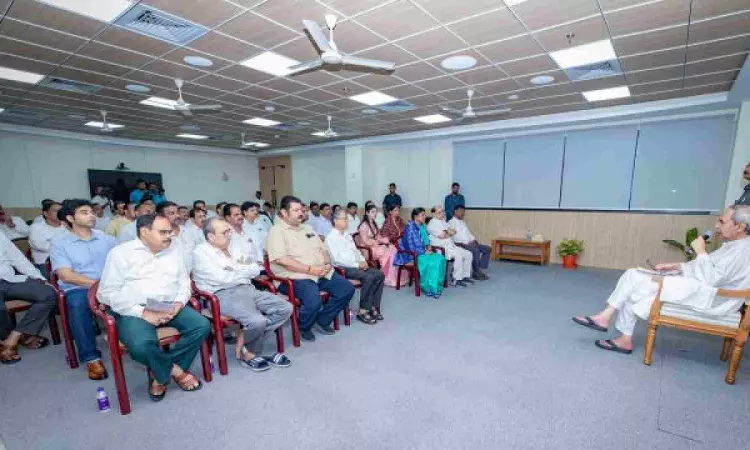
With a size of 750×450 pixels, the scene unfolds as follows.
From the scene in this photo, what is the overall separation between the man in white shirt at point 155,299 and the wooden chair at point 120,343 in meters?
0.05

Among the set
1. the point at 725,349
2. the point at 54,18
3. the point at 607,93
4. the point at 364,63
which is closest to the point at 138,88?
the point at 54,18

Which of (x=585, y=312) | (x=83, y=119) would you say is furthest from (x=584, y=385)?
(x=83, y=119)

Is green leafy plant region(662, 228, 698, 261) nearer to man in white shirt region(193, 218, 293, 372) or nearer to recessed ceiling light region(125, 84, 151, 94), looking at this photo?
man in white shirt region(193, 218, 293, 372)

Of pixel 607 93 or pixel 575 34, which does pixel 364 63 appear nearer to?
pixel 575 34

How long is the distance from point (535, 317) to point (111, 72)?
5711 mm

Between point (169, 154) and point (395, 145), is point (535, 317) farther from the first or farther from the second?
point (169, 154)

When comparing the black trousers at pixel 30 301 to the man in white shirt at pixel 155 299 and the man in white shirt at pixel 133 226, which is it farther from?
the man in white shirt at pixel 155 299

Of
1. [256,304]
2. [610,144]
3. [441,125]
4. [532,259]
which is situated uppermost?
[441,125]

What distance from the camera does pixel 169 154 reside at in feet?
32.2

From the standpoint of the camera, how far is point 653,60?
11.5ft

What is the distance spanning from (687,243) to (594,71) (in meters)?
3.46

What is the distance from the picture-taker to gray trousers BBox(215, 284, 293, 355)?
2373 mm

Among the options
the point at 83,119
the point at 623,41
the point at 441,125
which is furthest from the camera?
the point at 441,125

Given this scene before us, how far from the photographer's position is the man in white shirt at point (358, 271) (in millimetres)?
3371
